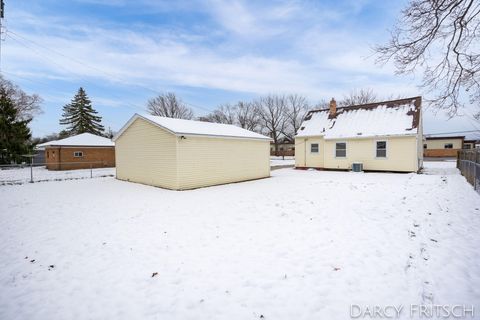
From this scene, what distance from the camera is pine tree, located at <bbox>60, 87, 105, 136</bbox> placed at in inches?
1778

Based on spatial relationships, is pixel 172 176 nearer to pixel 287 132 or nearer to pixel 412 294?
pixel 412 294

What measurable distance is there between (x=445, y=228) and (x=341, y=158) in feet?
46.7

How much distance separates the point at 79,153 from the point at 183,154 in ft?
62.7

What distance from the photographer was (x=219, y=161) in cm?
1332

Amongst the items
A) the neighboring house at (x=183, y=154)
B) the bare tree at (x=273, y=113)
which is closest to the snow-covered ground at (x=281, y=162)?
the neighboring house at (x=183, y=154)

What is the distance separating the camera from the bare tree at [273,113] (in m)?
50.7

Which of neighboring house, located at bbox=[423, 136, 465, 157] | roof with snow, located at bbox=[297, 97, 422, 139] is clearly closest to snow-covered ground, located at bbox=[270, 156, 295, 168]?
roof with snow, located at bbox=[297, 97, 422, 139]

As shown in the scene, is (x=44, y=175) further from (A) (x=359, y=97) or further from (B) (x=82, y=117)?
(A) (x=359, y=97)

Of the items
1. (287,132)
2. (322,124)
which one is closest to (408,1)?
(322,124)

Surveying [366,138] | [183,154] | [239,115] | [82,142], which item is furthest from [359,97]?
[82,142]

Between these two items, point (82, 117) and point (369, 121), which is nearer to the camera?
point (369, 121)

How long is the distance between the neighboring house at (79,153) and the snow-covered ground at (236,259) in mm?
18856

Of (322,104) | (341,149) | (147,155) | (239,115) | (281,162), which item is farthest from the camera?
(239,115)

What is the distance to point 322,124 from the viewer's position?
2161 cm
